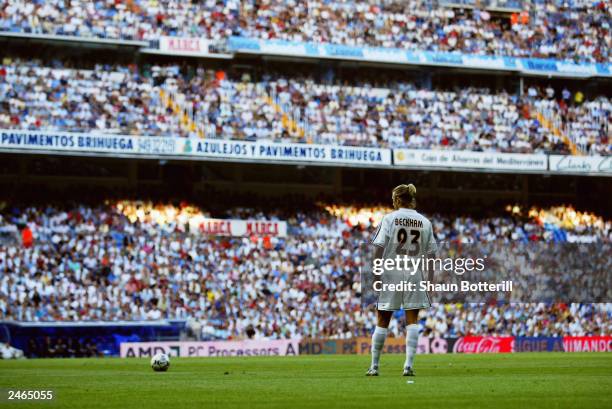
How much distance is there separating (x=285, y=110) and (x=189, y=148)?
5.01 m

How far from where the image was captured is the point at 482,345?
37.1 metres

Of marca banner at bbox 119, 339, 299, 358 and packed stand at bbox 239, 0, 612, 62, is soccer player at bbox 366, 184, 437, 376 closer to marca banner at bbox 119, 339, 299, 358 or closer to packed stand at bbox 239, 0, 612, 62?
marca banner at bbox 119, 339, 299, 358

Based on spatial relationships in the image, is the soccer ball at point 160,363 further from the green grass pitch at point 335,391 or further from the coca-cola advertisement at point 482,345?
the coca-cola advertisement at point 482,345

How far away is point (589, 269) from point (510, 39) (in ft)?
38.1

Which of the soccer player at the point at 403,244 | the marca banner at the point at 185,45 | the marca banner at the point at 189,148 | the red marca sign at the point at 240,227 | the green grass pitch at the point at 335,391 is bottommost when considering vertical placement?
the green grass pitch at the point at 335,391

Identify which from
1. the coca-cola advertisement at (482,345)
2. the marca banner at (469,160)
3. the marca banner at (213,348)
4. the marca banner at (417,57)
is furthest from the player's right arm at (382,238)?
the marca banner at (417,57)

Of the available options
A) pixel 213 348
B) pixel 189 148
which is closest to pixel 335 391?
pixel 213 348

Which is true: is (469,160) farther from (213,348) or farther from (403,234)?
(403,234)

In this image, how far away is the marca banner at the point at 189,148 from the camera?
38.7 meters

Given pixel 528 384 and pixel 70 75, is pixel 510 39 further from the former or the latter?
pixel 528 384

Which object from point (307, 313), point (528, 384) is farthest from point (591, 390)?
point (307, 313)

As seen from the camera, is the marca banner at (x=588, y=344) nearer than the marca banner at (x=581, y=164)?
Yes

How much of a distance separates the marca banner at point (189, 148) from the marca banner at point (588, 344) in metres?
9.98

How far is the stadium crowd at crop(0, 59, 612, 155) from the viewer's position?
40438 mm
